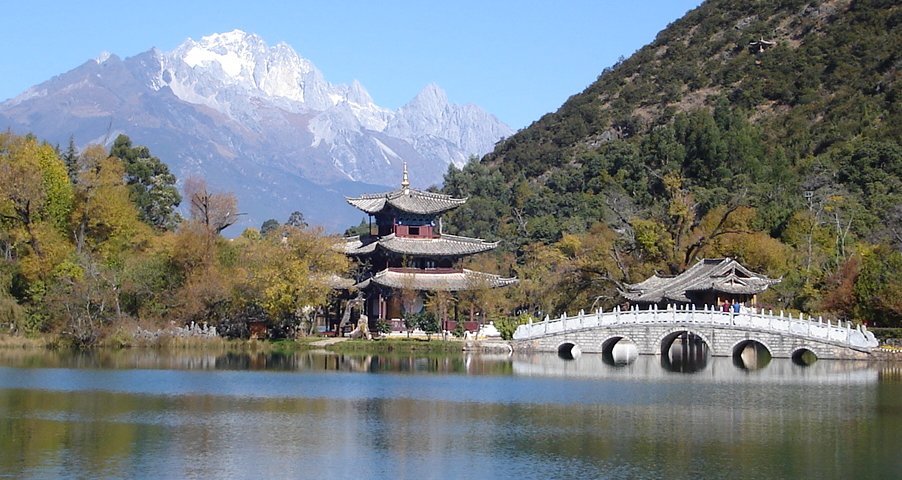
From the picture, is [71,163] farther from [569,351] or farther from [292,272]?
[569,351]

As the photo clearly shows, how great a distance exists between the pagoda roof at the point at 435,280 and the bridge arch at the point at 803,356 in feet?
48.7

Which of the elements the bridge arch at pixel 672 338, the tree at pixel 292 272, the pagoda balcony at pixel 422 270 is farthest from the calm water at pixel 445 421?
the pagoda balcony at pixel 422 270

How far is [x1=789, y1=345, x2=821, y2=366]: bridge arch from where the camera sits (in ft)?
165

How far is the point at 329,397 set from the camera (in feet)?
125

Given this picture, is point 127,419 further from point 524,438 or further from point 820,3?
point 820,3

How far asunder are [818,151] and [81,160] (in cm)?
4811

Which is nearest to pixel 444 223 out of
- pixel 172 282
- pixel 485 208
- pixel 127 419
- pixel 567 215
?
pixel 485 208

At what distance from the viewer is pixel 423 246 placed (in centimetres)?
6644

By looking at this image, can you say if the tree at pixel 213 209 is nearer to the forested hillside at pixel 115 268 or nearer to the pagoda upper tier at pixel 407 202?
the forested hillside at pixel 115 268

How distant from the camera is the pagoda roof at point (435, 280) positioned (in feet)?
207

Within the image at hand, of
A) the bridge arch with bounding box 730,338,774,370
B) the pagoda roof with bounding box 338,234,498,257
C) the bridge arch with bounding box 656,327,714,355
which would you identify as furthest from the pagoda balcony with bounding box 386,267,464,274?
the bridge arch with bounding box 730,338,774,370

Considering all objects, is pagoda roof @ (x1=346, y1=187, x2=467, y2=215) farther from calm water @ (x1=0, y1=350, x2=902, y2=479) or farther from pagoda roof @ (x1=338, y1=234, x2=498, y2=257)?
calm water @ (x1=0, y1=350, x2=902, y2=479)

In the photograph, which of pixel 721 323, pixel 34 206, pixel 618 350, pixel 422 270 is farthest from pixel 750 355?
pixel 34 206

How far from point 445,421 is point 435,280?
103 feet
